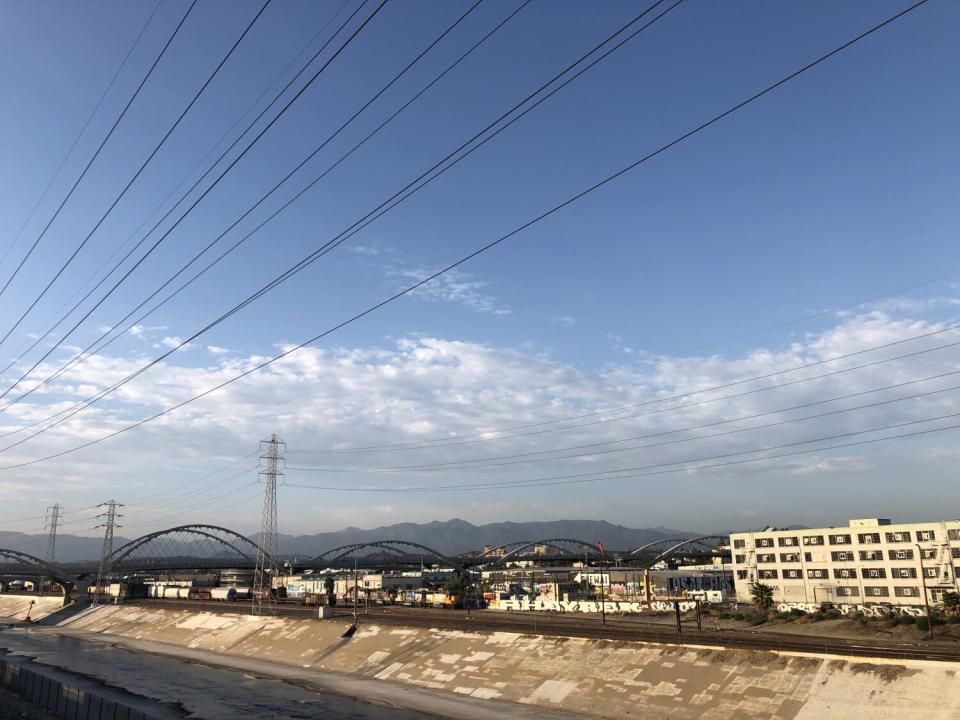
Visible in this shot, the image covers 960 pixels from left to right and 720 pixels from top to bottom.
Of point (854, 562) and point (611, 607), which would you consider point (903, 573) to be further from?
point (611, 607)

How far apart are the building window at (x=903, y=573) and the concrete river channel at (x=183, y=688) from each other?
90.0m

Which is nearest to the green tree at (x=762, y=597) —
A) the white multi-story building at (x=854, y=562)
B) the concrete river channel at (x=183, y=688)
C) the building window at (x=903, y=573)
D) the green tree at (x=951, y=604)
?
the green tree at (x=951, y=604)

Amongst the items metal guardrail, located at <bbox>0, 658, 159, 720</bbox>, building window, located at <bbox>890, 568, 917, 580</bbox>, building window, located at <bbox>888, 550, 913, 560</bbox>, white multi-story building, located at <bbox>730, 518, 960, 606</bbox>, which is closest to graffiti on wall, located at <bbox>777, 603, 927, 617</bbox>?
building window, located at <bbox>890, 568, 917, 580</bbox>

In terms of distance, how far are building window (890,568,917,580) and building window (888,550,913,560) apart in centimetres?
169

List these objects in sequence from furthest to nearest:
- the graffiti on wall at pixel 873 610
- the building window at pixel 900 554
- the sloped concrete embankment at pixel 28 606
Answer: the sloped concrete embankment at pixel 28 606
the building window at pixel 900 554
the graffiti on wall at pixel 873 610

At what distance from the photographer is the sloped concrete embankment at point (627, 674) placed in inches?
1517

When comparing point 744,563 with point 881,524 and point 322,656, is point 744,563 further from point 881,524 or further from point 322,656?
point 322,656

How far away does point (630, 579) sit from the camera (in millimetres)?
149250

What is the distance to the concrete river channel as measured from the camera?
48781mm

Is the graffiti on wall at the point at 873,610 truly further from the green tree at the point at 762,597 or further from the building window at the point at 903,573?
the building window at the point at 903,573

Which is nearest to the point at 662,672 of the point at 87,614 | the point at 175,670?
the point at 175,670

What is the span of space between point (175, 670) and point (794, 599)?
98785 millimetres

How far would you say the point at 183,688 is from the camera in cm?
6081

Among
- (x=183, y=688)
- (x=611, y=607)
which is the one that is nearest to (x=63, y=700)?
(x=183, y=688)
